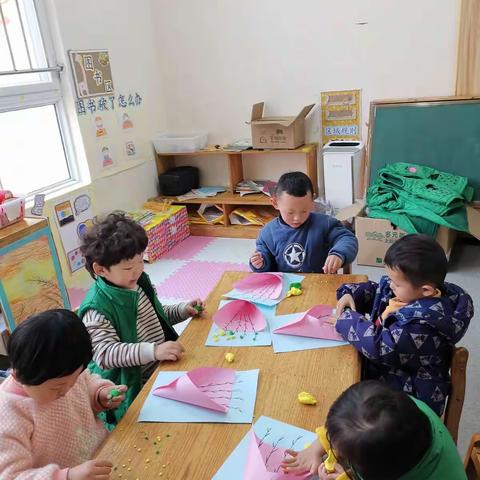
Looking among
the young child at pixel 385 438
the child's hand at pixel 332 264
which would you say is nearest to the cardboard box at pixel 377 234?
the child's hand at pixel 332 264

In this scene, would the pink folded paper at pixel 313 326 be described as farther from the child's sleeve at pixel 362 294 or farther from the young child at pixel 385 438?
the young child at pixel 385 438

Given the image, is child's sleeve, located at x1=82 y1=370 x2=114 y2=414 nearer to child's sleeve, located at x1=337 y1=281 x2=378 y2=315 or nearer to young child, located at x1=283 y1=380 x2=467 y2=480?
young child, located at x1=283 y1=380 x2=467 y2=480

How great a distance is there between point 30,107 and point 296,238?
6.71ft

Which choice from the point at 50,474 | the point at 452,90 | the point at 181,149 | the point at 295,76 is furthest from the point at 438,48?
the point at 50,474

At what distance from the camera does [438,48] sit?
3.32 m

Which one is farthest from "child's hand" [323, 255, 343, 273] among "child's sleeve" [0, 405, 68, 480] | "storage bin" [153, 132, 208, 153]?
"storage bin" [153, 132, 208, 153]

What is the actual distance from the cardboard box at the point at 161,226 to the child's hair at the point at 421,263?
2.47 metres

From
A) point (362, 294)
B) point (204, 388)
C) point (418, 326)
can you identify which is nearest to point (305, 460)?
point (204, 388)

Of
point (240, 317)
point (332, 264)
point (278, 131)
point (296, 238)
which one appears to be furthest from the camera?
point (278, 131)

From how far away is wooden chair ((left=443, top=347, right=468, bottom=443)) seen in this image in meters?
1.13

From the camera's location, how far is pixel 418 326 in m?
1.15

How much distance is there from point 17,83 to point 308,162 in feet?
6.88

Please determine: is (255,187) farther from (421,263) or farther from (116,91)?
(421,263)

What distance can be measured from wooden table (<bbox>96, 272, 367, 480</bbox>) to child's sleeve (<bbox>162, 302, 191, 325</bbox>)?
0.41 ft
